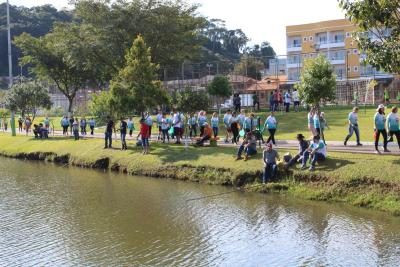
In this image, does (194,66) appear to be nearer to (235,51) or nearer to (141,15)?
(141,15)

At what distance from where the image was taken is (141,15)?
41844mm

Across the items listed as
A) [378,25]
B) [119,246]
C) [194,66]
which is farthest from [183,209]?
[194,66]

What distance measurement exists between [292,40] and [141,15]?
142ft

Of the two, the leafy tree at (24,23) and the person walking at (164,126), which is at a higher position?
the leafy tree at (24,23)

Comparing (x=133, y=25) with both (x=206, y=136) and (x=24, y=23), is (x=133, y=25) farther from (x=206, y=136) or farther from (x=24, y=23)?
(x=24, y=23)

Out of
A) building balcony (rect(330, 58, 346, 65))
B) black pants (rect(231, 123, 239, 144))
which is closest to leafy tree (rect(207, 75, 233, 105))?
building balcony (rect(330, 58, 346, 65))

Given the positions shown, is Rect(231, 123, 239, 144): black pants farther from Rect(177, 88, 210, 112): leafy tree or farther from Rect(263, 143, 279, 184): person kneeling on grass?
Rect(263, 143, 279, 184): person kneeling on grass

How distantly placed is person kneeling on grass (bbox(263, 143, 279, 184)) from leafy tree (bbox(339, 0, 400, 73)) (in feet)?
20.4

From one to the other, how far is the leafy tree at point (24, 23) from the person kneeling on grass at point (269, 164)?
325ft

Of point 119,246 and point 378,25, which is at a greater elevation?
point 378,25

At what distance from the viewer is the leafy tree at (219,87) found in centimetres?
4259

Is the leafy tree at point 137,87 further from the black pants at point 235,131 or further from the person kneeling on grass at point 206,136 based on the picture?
the black pants at point 235,131

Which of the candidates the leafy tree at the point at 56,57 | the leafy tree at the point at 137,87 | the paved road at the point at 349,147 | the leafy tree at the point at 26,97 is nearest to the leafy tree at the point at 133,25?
the leafy tree at the point at 56,57

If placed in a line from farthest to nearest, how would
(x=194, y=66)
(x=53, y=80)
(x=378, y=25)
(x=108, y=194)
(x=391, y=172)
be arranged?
(x=53, y=80) < (x=194, y=66) < (x=108, y=194) < (x=391, y=172) < (x=378, y=25)
